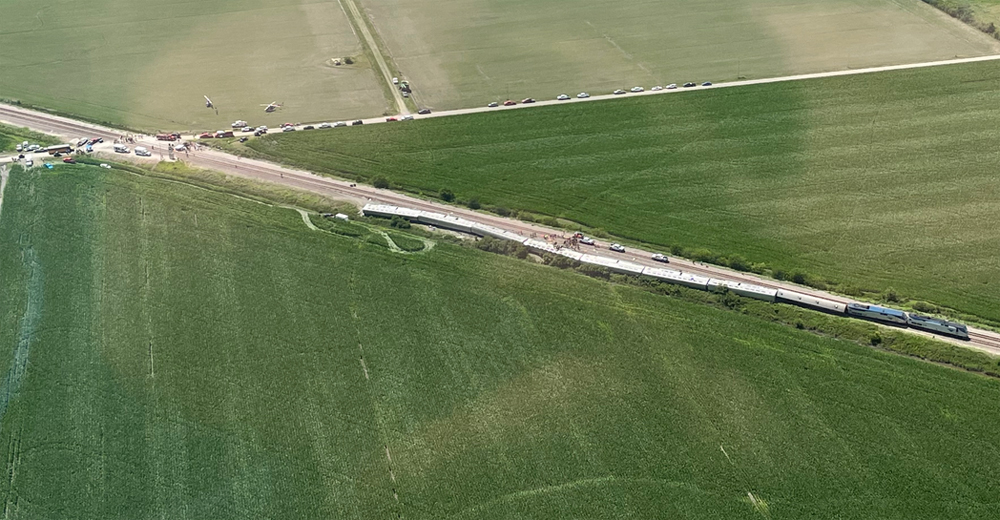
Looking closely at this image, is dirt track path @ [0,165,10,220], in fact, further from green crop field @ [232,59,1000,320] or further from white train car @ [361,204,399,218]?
white train car @ [361,204,399,218]

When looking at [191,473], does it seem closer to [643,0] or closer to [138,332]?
[138,332]

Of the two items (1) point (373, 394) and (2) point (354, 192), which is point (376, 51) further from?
(1) point (373, 394)

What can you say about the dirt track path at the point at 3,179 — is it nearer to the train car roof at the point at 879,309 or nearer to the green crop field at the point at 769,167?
the green crop field at the point at 769,167

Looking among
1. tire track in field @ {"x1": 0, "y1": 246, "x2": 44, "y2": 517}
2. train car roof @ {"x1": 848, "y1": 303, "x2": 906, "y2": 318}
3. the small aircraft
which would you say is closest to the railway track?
train car roof @ {"x1": 848, "y1": 303, "x2": 906, "y2": 318}

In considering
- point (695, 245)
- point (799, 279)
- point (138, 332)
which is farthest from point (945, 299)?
point (138, 332)

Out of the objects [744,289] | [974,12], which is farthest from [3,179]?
[974,12]

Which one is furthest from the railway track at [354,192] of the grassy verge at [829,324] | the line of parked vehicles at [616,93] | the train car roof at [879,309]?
the line of parked vehicles at [616,93]
